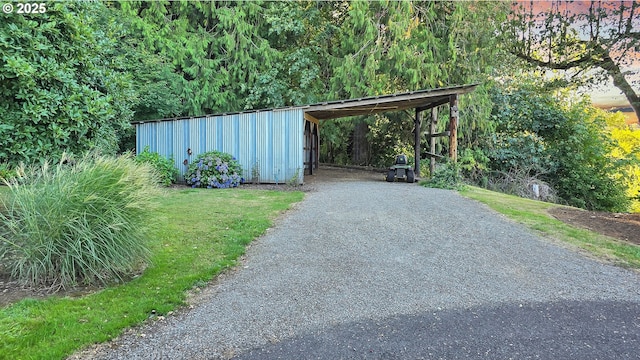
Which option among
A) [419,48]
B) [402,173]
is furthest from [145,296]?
[419,48]

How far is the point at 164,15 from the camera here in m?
14.5

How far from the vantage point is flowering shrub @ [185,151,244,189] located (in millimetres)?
10664

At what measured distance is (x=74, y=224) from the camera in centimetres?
338

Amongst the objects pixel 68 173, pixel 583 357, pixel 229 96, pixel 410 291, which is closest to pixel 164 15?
pixel 229 96

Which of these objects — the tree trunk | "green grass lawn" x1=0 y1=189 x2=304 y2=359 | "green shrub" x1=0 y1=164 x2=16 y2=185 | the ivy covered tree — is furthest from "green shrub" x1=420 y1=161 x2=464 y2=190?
"green shrub" x1=0 y1=164 x2=16 y2=185

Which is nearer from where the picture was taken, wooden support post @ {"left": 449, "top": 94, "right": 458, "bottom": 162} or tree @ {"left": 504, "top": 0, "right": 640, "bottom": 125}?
tree @ {"left": 504, "top": 0, "right": 640, "bottom": 125}

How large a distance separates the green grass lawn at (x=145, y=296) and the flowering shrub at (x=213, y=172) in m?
3.97

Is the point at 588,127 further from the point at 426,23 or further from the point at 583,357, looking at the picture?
the point at 583,357

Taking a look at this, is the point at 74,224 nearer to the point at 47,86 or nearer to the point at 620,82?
the point at 47,86

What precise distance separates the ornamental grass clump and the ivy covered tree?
632 mm

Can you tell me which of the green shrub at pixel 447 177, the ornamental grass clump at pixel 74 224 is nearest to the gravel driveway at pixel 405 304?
the ornamental grass clump at pixel 74 224

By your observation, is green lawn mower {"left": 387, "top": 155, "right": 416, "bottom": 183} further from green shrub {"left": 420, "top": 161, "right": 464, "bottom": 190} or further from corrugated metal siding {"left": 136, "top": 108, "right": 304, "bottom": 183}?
corrugated metal siding {"left": 136, "top": 108, "right": 304, "bottom": 183}

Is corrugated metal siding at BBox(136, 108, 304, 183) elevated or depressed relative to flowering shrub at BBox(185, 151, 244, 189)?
elevated

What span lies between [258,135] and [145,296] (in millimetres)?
8458
